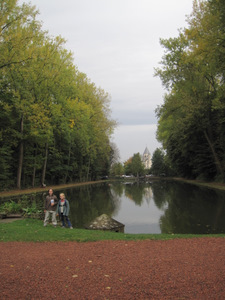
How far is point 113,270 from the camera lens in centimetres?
498

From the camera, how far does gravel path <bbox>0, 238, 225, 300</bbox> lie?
13.1 ft

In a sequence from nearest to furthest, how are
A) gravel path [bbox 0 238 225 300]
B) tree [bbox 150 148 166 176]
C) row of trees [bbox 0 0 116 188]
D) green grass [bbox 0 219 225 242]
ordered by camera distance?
gravel path [bbox 0 238 225 300] → green grass [bbox 0 219 225 242] → row of trees [bbox 0 0 116 188] → tree [bbox 150 148 166 176]

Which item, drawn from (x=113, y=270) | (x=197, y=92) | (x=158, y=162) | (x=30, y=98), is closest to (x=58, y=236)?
(x=113, y=270)

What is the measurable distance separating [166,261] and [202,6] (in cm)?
2267

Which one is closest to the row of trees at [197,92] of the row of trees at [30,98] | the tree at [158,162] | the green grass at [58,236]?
the row of trees at [30,98]

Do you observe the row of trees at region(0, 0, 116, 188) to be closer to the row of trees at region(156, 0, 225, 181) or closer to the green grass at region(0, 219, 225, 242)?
the row of trees at region(156, 0, 225, 181)

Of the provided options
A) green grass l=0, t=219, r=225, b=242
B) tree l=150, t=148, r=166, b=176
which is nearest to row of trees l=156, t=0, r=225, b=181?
green grass l=0, t=219, r=225, b=242

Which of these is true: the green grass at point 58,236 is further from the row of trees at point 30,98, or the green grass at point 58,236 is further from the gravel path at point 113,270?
the row of trees at point 30,98

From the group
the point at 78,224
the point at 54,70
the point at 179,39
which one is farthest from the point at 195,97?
the point at 78,224

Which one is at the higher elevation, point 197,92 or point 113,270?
point 197,92

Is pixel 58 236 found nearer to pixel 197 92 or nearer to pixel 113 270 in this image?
pixel 113 270

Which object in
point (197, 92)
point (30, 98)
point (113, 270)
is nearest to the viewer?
point (113, 270)

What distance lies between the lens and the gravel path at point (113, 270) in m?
3.98

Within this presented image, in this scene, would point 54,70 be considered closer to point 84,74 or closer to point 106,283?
point 84,74
